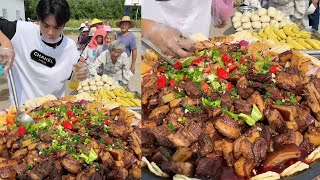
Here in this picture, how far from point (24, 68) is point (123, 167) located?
53 centimetres

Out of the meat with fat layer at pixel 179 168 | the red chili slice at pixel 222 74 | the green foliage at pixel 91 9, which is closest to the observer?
the meat with fat layer at pixel 179 168

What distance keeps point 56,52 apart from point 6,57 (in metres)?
0.19

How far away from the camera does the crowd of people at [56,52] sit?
1374mm

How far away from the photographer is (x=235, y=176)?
4.16 feet

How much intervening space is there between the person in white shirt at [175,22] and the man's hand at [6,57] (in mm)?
511

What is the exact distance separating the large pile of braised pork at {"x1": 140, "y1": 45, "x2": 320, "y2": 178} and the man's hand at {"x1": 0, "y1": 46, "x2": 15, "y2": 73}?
0.45m

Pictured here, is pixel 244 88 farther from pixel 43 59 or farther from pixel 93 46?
pixel 43 59

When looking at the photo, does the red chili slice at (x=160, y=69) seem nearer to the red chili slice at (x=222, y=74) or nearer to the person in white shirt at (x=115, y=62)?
the person in white shirt at (x=115, y=62)

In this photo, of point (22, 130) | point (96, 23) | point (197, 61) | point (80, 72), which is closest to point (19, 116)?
point (22, 130)

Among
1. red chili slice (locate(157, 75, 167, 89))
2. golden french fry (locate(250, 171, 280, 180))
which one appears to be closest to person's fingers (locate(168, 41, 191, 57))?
red chili slice (locate(157, 75, 167, 89))

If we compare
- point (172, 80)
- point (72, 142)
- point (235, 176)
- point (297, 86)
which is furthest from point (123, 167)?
point (297, 86)

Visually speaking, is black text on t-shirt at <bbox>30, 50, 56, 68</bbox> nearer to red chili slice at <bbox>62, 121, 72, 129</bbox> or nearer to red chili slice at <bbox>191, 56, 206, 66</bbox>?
red chili slice at <bbox>62, 121, 72, 129</bbox>

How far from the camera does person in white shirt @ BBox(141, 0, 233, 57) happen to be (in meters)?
0.95

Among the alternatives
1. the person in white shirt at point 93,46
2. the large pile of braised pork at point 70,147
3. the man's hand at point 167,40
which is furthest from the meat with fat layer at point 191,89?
the person in white shirt at point 93,46
